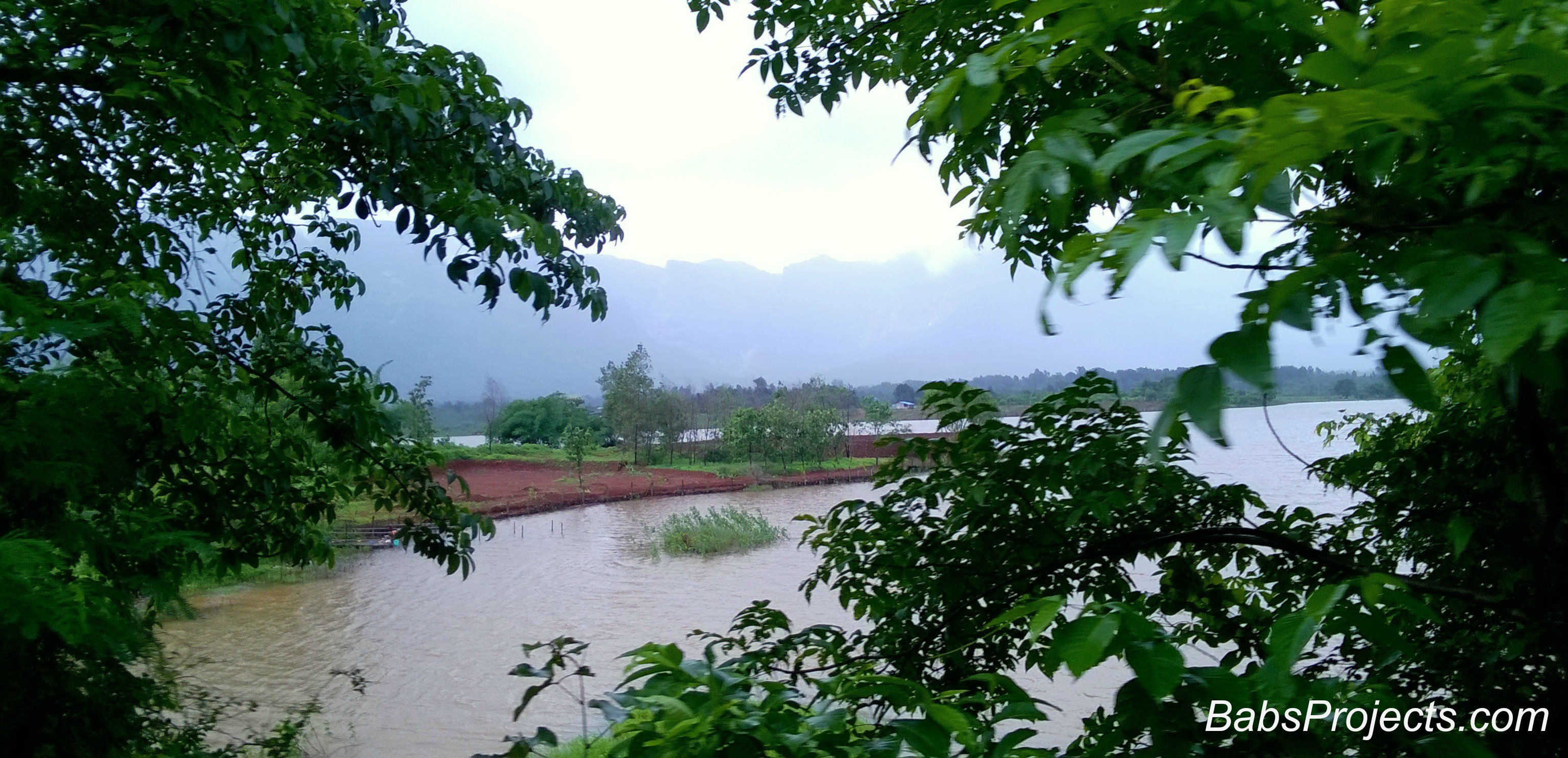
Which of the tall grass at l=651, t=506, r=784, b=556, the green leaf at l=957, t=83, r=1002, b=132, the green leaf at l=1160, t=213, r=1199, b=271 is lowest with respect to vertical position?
the tall grass at l=651, t=506, r=784, b=556

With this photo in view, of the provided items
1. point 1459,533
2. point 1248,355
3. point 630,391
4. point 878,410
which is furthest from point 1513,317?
point 630,391

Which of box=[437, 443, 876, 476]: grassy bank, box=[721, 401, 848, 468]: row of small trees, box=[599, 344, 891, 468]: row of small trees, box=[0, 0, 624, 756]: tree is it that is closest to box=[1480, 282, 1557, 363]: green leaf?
box=[0, 0, 624, 756]: tree

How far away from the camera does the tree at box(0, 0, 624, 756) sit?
1.52 m

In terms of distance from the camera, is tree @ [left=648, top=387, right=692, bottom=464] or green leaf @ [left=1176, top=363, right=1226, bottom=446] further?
tree @ [left=648, top=387, right=692, bottom=464]

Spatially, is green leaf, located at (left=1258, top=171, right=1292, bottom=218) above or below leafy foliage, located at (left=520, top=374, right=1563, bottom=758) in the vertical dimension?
above

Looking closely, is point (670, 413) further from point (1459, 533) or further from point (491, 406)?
point (1459, 533)

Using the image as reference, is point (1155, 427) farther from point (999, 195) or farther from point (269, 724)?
point (269, 724)

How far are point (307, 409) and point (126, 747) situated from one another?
3.28 ft

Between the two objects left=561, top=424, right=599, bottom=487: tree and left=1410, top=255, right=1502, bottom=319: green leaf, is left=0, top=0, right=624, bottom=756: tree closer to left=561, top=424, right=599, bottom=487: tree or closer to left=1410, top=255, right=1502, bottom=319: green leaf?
left=1410, top=255, right=1502, bottom=319: green leaf

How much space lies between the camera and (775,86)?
2281 millimetres

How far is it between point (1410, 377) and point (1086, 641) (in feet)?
0.93

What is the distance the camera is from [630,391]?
35.0 ft

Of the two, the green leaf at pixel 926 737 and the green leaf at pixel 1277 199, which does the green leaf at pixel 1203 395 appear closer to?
the green leaf at pixel 1277 199

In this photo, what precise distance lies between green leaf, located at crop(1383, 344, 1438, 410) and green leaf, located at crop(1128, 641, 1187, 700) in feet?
0.85
